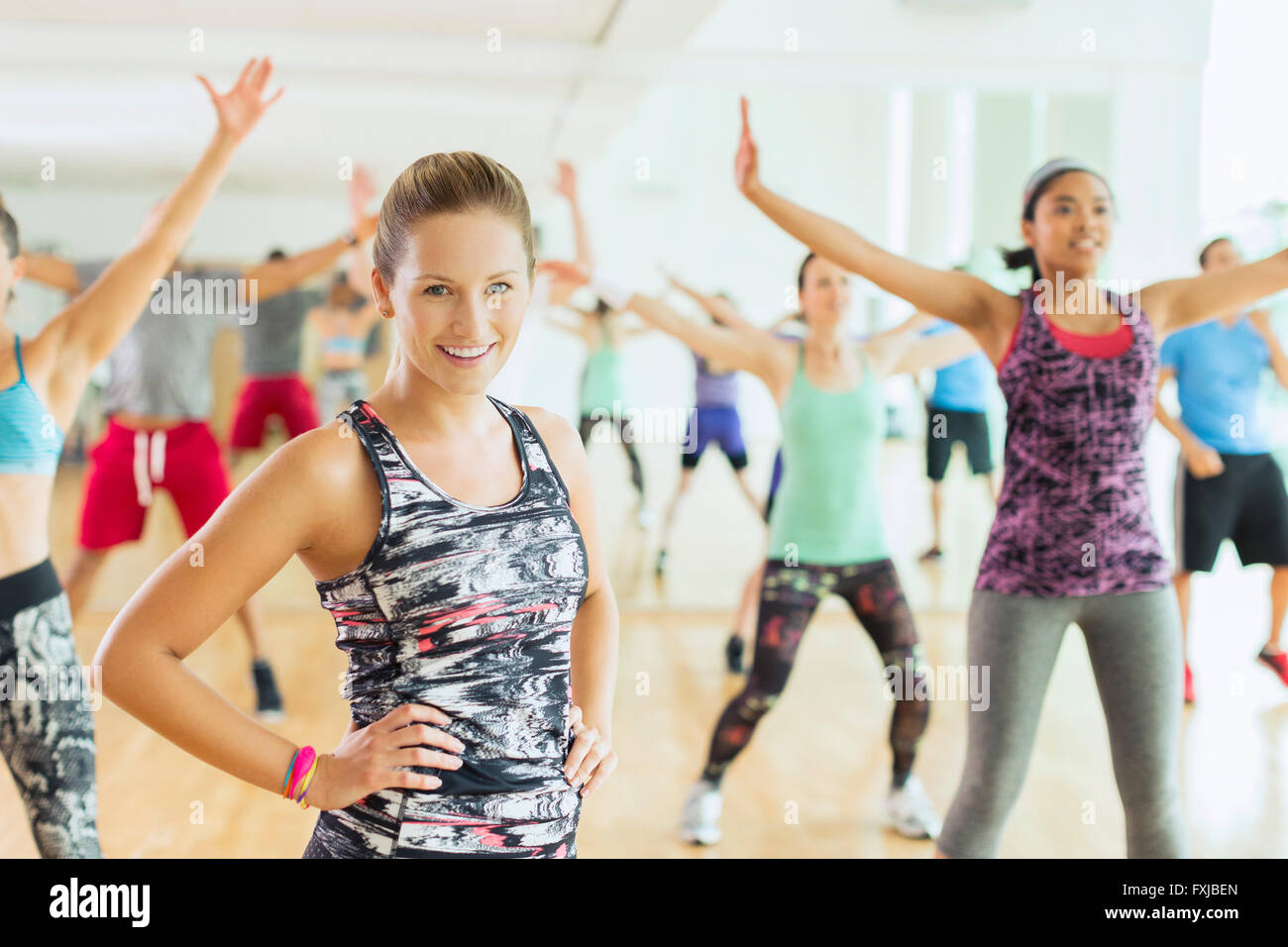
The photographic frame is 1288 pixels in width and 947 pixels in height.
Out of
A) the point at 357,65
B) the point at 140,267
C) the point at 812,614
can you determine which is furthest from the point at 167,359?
the point at 812,614

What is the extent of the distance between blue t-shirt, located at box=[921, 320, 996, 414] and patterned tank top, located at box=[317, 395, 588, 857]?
13.5 feet

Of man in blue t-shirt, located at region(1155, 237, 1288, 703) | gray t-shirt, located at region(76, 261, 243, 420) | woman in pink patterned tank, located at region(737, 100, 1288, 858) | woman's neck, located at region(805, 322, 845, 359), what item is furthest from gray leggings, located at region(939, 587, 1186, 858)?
gray t-shirt, located at region(76, 261, 243, 420)

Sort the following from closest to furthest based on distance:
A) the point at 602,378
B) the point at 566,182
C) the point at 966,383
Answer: the point at 566,182, the point at 966,383, the point at 602,378

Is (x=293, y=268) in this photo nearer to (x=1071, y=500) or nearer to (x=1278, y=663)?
(x=1071, y=500)

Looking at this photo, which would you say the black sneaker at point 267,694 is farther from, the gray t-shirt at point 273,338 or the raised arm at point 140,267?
the raised arm at point 140,267

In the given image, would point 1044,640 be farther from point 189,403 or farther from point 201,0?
point 201,0

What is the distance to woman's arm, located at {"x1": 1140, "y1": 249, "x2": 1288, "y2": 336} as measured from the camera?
1.89 meters

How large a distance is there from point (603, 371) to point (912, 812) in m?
2.75

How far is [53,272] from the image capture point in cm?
301

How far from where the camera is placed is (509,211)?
1.08 metres

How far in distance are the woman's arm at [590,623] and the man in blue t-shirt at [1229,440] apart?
9.74 ft
